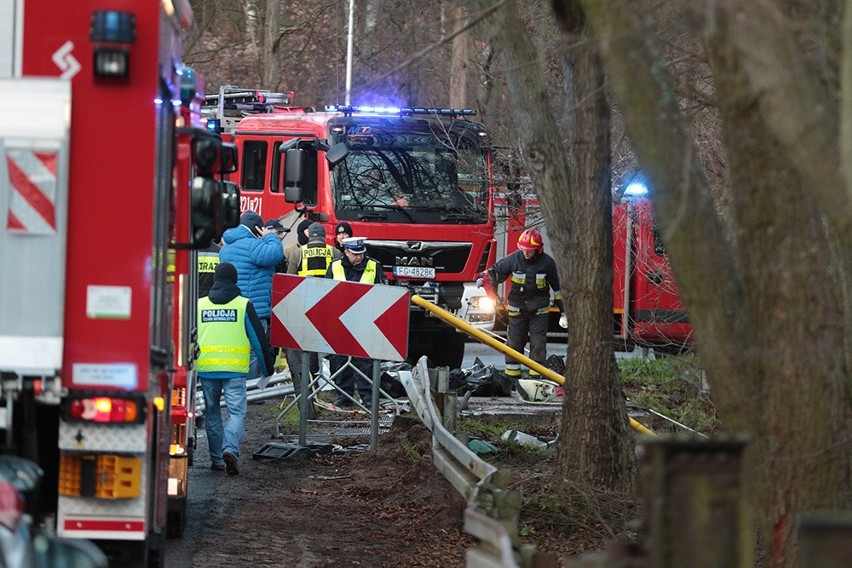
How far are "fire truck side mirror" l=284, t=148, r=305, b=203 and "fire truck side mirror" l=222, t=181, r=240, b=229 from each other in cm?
767

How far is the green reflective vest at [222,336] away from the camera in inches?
444

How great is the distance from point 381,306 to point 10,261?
7303mm

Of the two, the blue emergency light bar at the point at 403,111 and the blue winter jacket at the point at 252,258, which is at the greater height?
the blue emergency light bar at the point at 403,111

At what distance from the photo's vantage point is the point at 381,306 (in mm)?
12781

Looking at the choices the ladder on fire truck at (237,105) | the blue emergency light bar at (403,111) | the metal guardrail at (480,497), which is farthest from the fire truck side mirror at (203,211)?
the ladder on fire truck at (237,105)

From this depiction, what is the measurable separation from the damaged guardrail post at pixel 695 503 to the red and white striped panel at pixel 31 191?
2.70 m

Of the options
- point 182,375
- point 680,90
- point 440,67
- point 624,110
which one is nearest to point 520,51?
point 680,90

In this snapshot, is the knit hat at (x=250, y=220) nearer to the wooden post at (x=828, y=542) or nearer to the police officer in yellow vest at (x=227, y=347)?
the police officer in yellow vest at (x=227, y=347)

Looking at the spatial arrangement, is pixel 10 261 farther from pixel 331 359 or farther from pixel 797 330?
pixel 331 359

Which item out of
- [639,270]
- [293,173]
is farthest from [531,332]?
[293,173]

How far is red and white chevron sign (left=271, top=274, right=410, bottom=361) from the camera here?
41.9 feet

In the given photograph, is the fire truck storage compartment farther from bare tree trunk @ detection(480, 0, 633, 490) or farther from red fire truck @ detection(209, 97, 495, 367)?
red fire truck @ detection(209, 97, 495, 367)

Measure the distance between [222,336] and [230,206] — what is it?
2.50 meters

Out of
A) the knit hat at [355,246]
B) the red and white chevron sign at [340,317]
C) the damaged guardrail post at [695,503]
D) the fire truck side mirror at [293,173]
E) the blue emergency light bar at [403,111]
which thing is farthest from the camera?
the blue emergency light bar at [403,111]
